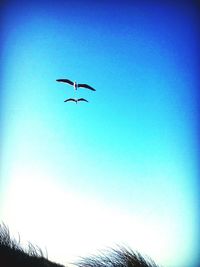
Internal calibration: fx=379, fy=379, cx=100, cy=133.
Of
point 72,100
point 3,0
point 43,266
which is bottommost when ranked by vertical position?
point 43,266

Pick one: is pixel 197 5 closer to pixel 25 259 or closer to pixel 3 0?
pixel 3 0

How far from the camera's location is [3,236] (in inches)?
159

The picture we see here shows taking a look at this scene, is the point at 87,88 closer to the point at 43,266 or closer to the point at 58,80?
the point at 58,80

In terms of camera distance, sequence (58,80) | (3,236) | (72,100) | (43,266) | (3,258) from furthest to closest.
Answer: (72,100) → (58,80) → (3,236) → (43,266) → (3,258)

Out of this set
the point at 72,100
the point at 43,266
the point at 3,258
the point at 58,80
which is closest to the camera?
the point at 3,258

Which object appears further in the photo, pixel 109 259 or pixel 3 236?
pixel 3 236

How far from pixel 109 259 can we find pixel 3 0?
9.92ft

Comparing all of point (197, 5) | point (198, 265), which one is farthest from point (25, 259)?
point (197, 5)

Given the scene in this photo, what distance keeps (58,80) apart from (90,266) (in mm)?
2541

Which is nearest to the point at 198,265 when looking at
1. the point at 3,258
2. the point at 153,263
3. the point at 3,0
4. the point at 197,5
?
the point at 153,263

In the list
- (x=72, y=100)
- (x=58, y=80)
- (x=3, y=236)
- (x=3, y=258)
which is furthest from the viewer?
(x=72, y=100)

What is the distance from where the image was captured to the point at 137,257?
360 centimetres

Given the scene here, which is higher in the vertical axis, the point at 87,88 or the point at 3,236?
the point at 87,88

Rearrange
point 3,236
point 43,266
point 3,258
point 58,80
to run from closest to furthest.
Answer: point 3,258 < point 43,266 < point 3,236 < point 58,80
